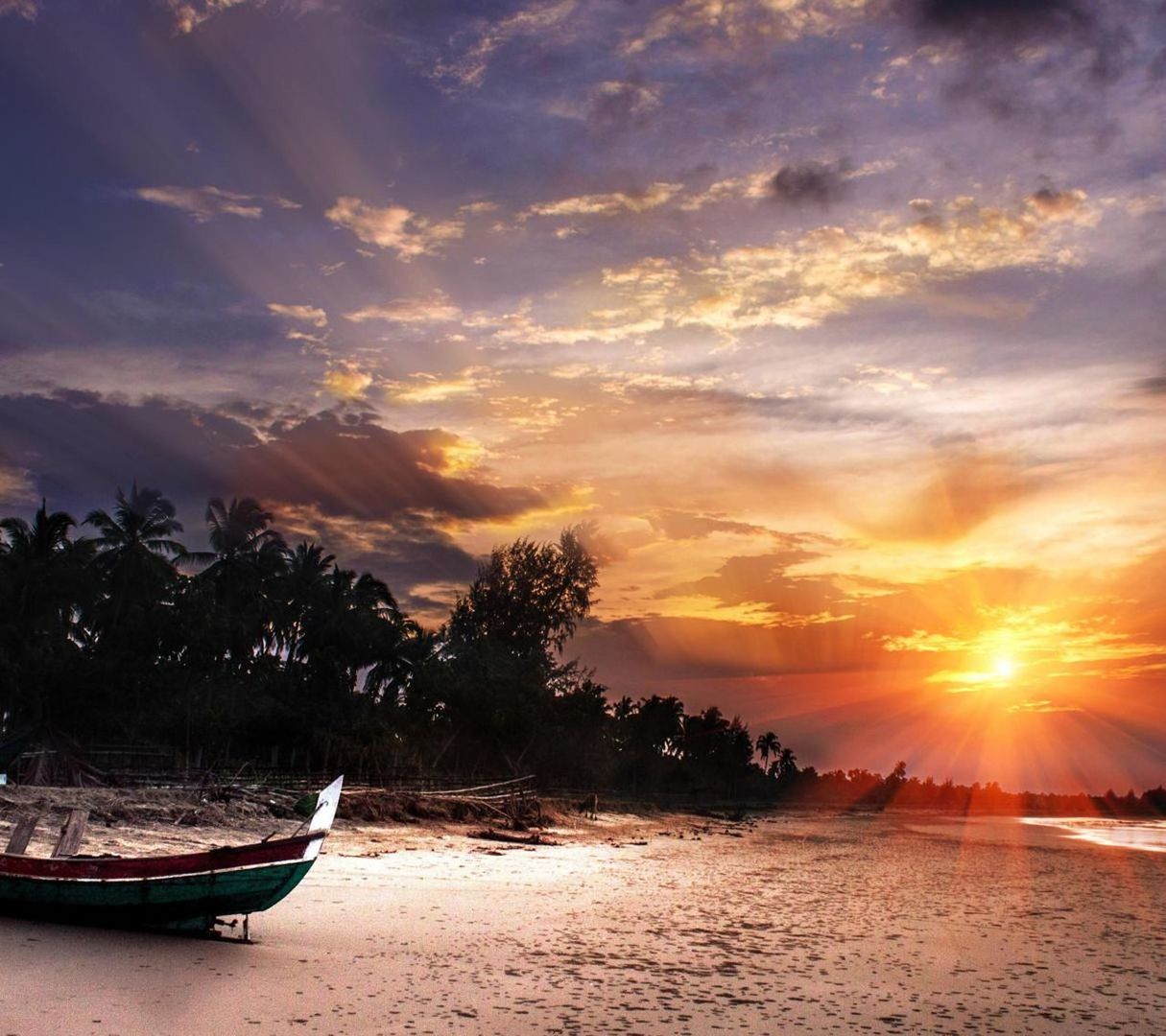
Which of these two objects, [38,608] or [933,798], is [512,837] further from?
[933,798]

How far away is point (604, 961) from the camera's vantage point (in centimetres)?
1201

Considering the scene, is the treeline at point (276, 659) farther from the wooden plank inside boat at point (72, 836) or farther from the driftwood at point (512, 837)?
the wooden plank inside boat at point (72, 836)

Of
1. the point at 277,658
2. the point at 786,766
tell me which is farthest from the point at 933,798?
the point at 277,658

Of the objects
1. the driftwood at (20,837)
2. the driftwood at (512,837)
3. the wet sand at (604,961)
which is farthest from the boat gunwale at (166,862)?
the driftwood at (512,837)

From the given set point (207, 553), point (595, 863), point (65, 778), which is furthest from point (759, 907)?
point (207, 553)

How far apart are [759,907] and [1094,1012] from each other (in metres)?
7.58

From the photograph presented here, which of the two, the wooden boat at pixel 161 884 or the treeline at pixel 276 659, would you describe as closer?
the wooden boat at pixel 161 884

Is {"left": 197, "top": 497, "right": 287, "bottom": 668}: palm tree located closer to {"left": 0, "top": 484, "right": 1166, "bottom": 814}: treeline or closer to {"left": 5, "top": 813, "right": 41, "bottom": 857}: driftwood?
{"left": 0, "top": 484, "right": 1166, "bottom": 814}: treeline

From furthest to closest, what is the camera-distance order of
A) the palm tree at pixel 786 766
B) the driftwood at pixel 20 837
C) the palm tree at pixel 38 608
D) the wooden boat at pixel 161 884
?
the palm tree at pixel 786 766, the palm tree at pixel 38 608, the driftwood at pixel 20 837, the wooden boat at pixel 161 884

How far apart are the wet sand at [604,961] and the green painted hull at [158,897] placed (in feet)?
0.87

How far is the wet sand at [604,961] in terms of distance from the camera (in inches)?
367

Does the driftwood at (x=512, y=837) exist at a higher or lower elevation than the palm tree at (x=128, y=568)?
lower

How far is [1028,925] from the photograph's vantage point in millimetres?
17156

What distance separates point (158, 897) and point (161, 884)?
177mm
